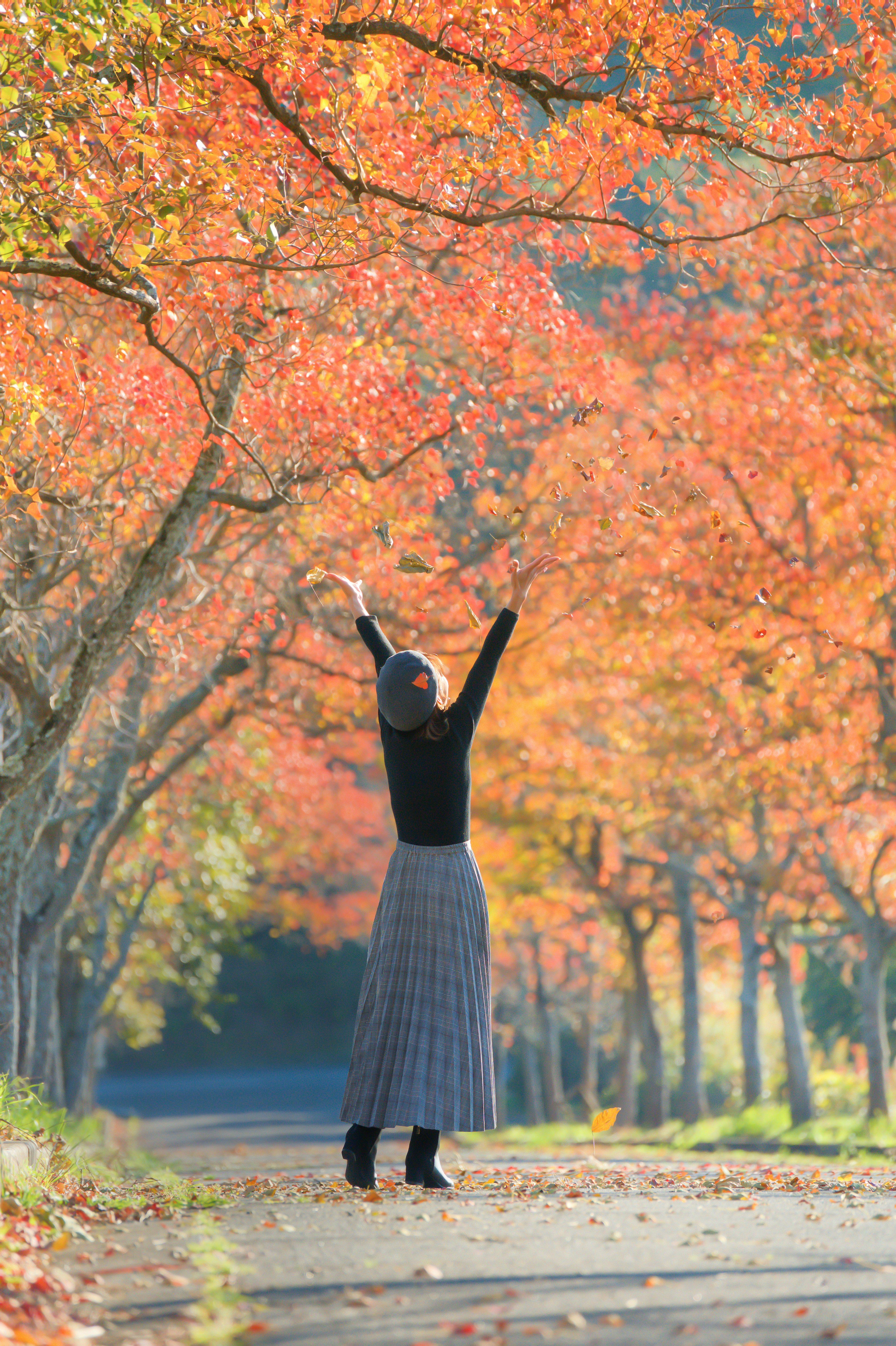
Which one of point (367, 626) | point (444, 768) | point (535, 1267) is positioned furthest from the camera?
point (367, 626)

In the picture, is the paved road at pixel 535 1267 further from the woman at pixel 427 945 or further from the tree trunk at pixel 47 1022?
the tree trunk at pixel 47 1022

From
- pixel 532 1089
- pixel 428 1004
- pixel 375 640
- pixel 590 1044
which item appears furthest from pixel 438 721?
pixel 532 1089

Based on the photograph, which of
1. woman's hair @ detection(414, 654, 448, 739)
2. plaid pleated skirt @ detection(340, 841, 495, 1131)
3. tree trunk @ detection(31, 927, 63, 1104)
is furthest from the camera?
tree trunk @ detection(31, 927, 63, 1104)

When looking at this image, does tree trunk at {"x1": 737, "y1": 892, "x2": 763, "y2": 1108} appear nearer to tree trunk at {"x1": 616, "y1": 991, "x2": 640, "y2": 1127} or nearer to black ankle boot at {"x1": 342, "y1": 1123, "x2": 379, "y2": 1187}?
tree trunk at {"x1": 616, "y1": 991, "x2": 640, "y2": 1127}

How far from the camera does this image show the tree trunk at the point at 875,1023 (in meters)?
15.7

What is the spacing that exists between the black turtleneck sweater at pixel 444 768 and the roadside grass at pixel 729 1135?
8.48 m

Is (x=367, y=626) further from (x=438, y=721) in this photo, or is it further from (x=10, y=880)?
(x=10, y=880)

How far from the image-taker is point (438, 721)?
552 cm

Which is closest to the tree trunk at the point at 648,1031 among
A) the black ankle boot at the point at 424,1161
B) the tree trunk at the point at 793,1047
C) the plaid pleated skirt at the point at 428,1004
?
the tree trunk at the point at 793,1047

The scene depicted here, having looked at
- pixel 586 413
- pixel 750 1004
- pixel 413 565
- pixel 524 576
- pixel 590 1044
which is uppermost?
pixel 586 413

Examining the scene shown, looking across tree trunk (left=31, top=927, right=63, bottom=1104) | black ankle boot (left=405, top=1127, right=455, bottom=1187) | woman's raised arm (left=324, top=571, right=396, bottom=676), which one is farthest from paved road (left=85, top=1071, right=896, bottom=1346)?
tree trunk (left=31, top=927, right=63, bottom=1104)

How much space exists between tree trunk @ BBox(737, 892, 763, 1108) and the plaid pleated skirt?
50.1 feet

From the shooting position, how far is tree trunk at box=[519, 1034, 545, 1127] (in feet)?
92.9

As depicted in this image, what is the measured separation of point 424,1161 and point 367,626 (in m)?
2.55
